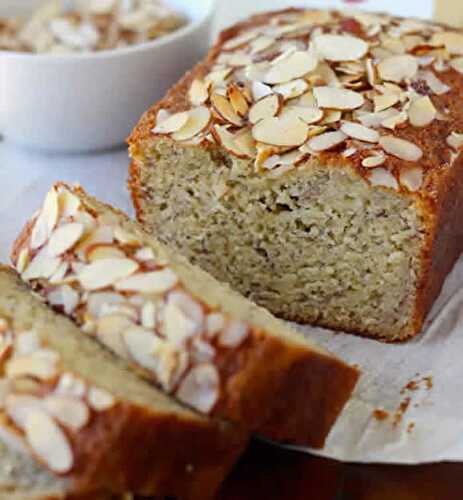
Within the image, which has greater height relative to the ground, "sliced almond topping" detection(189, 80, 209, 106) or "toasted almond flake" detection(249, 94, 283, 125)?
"toasted almond flake" detection(249, 94, 283, 125)

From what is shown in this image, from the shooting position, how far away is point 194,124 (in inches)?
103

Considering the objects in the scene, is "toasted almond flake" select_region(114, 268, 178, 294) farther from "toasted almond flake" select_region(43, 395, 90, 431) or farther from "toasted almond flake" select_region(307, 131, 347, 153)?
"toasted almond flake" select_region(307, 131, 347, 153)

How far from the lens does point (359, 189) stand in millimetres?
2453

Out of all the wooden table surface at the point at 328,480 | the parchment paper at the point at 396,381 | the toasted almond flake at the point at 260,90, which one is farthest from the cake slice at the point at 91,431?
the toasted almond flake at the point at 260,90

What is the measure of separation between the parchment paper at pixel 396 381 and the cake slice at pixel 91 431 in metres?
0.38

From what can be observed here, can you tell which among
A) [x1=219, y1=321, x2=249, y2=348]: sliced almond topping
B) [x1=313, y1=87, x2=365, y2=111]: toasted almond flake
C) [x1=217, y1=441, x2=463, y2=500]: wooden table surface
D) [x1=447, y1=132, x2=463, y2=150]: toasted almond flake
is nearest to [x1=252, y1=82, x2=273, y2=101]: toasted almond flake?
[x1=313, y1=87, x2=365, y2=111]: toasted almond flake

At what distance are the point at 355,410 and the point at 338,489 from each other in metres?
0.24

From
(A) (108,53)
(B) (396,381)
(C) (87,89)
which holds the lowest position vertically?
(B) (396,381)

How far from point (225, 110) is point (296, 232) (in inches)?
14.1

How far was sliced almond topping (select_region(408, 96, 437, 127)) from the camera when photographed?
260cm

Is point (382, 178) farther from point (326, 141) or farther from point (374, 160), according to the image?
point (326, 141)

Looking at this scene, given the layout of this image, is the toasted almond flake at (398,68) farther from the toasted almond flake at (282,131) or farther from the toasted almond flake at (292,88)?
the toasted almond flake at (282,131)

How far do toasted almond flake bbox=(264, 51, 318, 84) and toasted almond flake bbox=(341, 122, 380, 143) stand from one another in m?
0.25

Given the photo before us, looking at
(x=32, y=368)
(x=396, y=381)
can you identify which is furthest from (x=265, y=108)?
(x=32, y=368)
